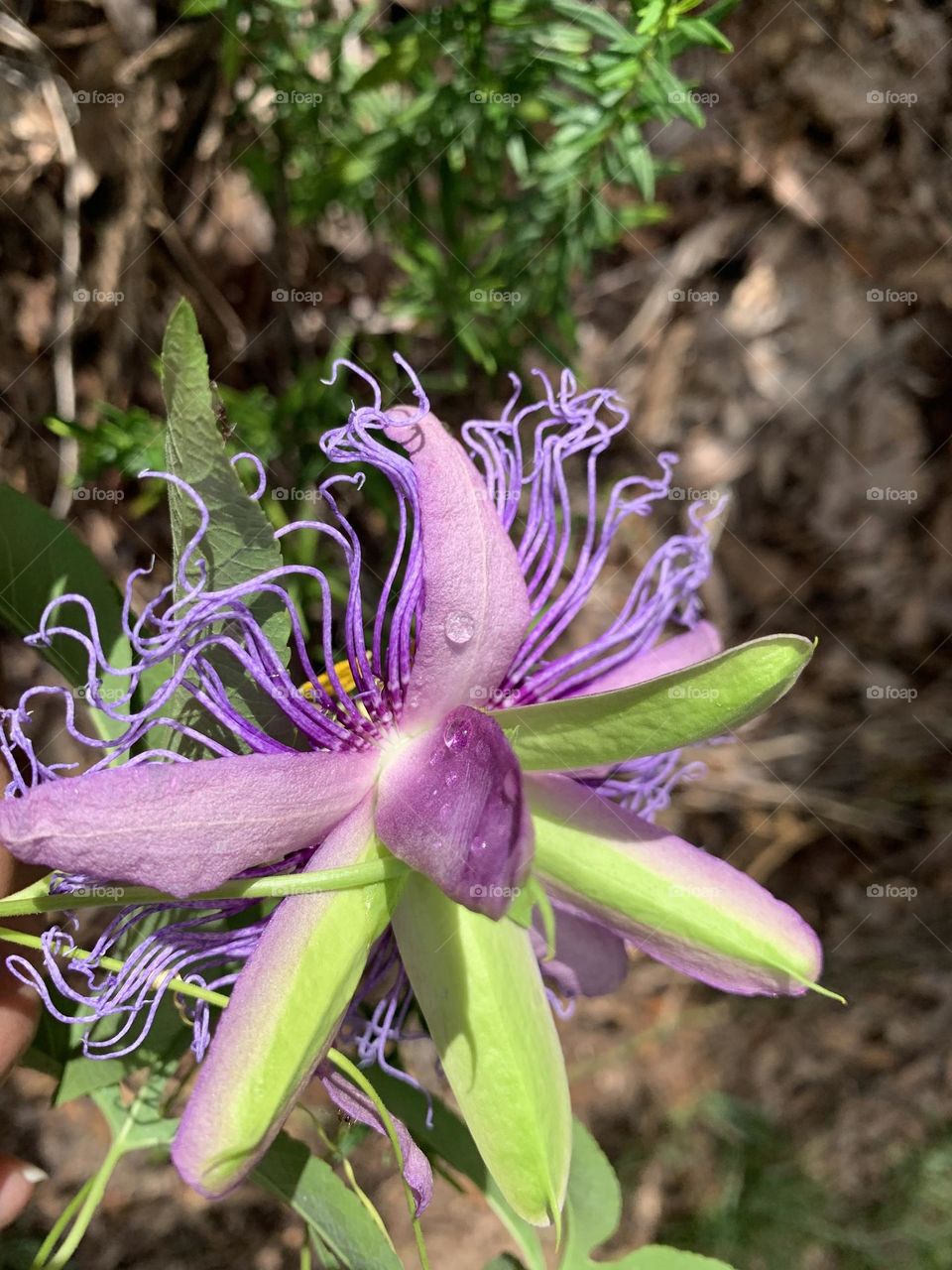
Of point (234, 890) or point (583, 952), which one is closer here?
point (234, 890)

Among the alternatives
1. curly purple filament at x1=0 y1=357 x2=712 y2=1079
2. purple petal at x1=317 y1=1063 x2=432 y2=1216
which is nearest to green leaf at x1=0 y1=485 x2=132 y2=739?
curly purple filament at x1=0 y1=357 x2=712 y2=1079

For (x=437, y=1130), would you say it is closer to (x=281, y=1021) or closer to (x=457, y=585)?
(x=281, y=1021)

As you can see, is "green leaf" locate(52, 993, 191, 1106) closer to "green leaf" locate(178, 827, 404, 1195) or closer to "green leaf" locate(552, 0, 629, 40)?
"green leaf" locate(178, 827, 404, 1195)

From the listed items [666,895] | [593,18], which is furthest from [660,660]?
[593,18]

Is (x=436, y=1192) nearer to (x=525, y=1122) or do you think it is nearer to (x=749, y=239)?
(x=525, y=1122)

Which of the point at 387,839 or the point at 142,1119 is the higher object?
the point at 387,839

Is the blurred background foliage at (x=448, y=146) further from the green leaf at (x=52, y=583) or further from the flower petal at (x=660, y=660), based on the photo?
the flower petal at (x=660, y=660)
